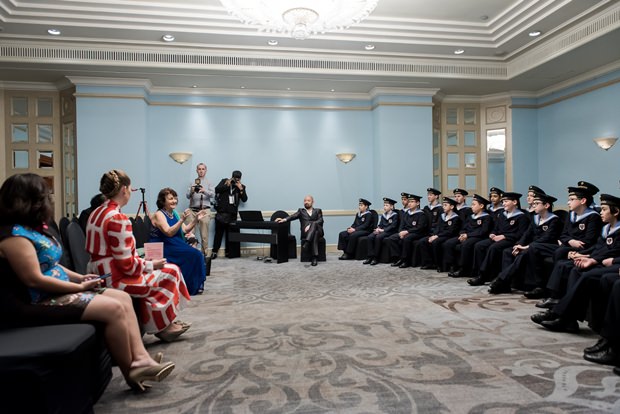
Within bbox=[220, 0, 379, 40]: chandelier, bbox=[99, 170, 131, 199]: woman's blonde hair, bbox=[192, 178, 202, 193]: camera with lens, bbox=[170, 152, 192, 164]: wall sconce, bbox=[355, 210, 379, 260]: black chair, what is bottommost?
bbox=[355, 210, 379, 260]: black chair

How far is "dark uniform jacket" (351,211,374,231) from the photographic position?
836cm

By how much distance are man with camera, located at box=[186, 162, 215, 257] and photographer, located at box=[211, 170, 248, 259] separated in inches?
7.2

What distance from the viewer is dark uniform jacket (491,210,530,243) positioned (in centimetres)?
559

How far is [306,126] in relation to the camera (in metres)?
9.30

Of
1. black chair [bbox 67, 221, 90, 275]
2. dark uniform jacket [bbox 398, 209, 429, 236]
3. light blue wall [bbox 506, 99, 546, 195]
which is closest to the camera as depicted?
black chair [bbox 67, 221, 90, 275]

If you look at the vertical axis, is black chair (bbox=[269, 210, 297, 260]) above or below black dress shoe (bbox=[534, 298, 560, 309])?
above

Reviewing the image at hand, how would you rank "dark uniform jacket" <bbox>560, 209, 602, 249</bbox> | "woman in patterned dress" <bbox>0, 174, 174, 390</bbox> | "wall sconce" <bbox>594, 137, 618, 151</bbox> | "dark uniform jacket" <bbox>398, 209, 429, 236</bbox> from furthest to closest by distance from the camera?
1. "wall sconce" <bbox>594, 137, 618, 151</bbox>
2. "dark uniform jacket" <bbox>398, 209, 429, 236</bbox>
3. "dark uniform jacket" <bbox>560, 209, 602, 249</bbox>
4. "woman in patterned dress" <bbox>0, 174, 174, 390</bbox>

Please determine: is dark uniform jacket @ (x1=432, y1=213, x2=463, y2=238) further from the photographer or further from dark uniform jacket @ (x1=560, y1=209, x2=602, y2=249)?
the photographer

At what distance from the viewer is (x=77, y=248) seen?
3092 millimetres

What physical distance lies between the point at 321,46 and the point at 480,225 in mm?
4034

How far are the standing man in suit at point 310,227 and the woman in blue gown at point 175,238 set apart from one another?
2.77 meters

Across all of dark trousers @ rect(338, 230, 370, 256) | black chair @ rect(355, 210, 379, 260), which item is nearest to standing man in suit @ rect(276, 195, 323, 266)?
dark trousers @ rect(338, 230, 370, 256)

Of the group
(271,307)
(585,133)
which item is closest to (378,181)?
(585,133)

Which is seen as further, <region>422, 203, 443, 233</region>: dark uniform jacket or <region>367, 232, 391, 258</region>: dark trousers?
<region>367, 232, 391, 258</region>: dark trousers
